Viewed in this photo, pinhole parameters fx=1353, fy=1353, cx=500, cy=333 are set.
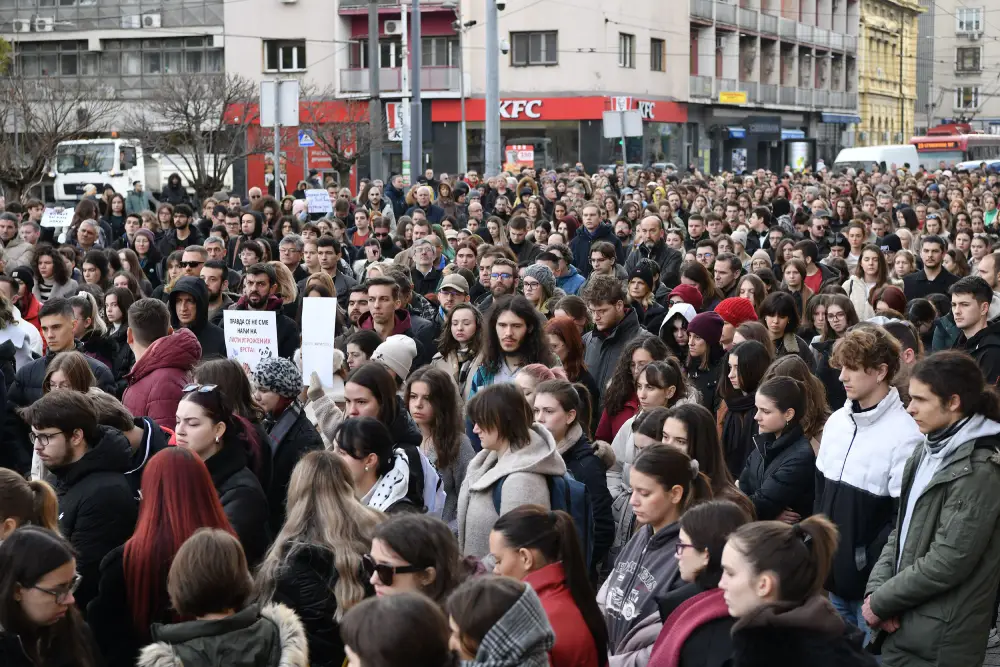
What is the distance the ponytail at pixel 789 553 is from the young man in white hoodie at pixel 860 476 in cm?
163

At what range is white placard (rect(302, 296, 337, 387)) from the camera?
8422 millimetres

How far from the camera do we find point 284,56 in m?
52.1

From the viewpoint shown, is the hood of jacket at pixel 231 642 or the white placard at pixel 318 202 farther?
the white placard at pixel 318 202

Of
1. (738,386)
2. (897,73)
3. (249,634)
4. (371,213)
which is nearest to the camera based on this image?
(249,634)

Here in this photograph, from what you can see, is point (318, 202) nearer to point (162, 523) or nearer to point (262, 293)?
point (262, 293)

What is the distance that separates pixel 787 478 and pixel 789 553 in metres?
2.28

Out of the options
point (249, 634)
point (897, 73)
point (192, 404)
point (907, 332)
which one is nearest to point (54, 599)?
point (249, 634)

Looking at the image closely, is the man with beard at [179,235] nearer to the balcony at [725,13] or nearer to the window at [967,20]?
the balcony at [725,13]

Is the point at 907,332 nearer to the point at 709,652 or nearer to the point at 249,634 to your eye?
the point at 709,652

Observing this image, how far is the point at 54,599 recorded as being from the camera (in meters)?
4.13

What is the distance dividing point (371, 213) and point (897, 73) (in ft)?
249

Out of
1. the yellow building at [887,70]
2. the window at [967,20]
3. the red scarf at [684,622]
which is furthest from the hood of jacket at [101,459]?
the window at [967,20]

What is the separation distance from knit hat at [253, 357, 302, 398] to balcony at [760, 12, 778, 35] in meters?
61.3

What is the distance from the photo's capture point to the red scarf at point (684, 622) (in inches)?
166
